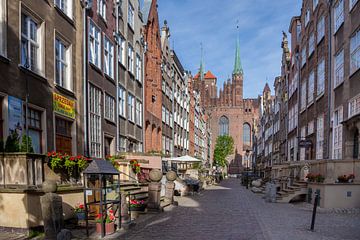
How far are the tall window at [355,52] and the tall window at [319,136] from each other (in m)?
6.04

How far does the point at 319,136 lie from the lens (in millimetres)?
24750

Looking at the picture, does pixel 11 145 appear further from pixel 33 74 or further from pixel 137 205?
pixel 137 205

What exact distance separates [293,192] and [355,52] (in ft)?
24.7

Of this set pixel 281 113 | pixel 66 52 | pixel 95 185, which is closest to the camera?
pixel 95 185

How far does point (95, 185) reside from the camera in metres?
12.9

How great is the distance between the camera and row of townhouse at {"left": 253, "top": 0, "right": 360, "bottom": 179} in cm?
1857

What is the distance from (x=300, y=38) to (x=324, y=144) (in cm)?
1275

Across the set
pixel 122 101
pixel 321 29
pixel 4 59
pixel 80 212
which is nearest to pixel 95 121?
pixel 122 101

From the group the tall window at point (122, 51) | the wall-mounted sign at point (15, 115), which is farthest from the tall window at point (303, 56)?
the wall-mounted sign at point (15, 115)

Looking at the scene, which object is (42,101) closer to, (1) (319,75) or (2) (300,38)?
(1) (319,75)

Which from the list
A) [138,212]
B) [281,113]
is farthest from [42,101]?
[281,113]

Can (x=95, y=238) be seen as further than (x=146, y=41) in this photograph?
No

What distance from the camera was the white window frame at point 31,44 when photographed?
12.8 m

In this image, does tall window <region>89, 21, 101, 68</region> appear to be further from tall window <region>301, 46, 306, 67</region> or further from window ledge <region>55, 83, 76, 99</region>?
tall window <region>301, 46, 306, 67</region>
